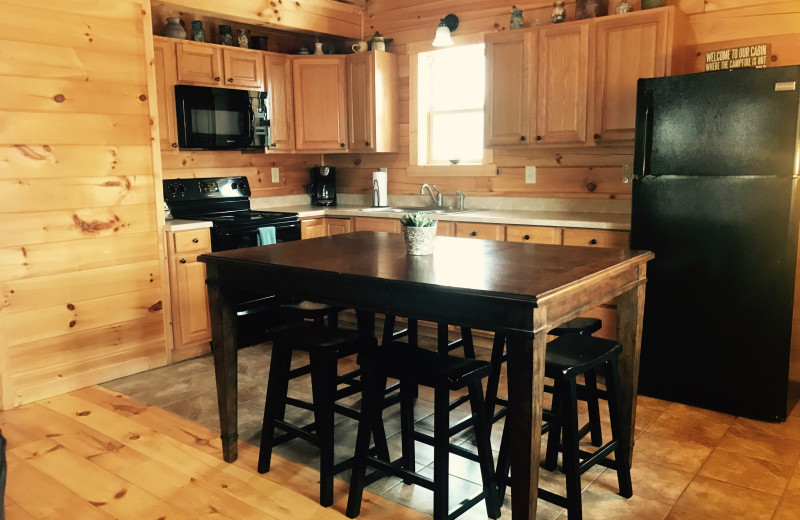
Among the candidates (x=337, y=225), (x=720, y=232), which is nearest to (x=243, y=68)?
(x=337, y=225)

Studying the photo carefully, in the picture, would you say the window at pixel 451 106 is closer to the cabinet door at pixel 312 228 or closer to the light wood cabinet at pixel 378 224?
the light wood cabinet at pixel 378 224

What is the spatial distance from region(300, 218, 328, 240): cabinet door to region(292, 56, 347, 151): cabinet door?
60cm

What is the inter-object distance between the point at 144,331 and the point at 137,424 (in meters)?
0.90

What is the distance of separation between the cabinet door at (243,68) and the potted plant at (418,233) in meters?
2.59

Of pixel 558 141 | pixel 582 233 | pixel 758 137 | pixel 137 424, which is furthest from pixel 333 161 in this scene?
pixel 758 137

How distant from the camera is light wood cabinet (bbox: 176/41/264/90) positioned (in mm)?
4250

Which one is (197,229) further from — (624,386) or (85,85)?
(624,386)

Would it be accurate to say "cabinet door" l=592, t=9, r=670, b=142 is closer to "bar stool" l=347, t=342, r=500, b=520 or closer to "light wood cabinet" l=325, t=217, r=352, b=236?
"light wood cabinet" l=325, t=217, r=352, b=236

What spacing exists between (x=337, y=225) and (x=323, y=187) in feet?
1.94

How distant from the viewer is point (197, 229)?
160 inches

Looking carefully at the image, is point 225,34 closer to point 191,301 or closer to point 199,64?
point 199,64

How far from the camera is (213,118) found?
4375 mm

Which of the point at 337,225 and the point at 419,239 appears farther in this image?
the point at 337,225

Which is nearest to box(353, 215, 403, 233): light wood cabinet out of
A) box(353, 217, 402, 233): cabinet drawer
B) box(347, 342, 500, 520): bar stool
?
box(353, 217, 402, 233): cabinet drawer
